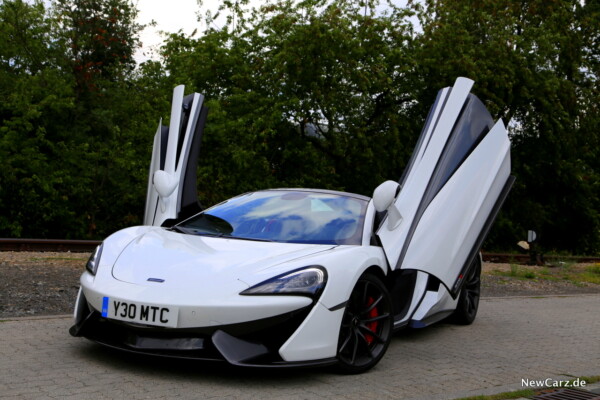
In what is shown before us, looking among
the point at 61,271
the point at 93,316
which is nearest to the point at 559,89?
the point at 61,271

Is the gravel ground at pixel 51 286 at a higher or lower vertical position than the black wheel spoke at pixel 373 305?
lower

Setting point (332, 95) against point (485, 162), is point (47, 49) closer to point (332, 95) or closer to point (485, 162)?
point (332, 95)

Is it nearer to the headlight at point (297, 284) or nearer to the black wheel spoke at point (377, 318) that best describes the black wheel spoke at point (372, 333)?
the black wheel spoke at point (377, 318)

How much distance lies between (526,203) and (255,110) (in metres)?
15.3

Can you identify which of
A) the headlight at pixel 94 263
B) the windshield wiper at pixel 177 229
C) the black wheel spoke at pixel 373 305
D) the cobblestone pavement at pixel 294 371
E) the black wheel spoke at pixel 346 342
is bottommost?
the cobblestone pavement at pixel 294 371

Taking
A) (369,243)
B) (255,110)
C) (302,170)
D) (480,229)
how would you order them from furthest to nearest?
(302,170) < (255,110) < (480,229) < (369,243)

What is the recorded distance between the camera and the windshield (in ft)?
18.2

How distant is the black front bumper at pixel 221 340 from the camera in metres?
4.34

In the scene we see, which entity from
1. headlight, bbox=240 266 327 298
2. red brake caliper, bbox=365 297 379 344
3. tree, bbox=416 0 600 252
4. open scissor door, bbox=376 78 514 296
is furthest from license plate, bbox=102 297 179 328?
tree, bbox=416 0 600 252

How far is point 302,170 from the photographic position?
26172 mm

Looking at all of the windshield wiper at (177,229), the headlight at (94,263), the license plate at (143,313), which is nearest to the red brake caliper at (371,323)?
the license plate at (143,313)

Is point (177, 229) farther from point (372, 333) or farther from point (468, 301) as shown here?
point (468, 301)

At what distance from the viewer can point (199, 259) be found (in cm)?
489

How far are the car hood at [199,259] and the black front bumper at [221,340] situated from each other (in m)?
0.31
